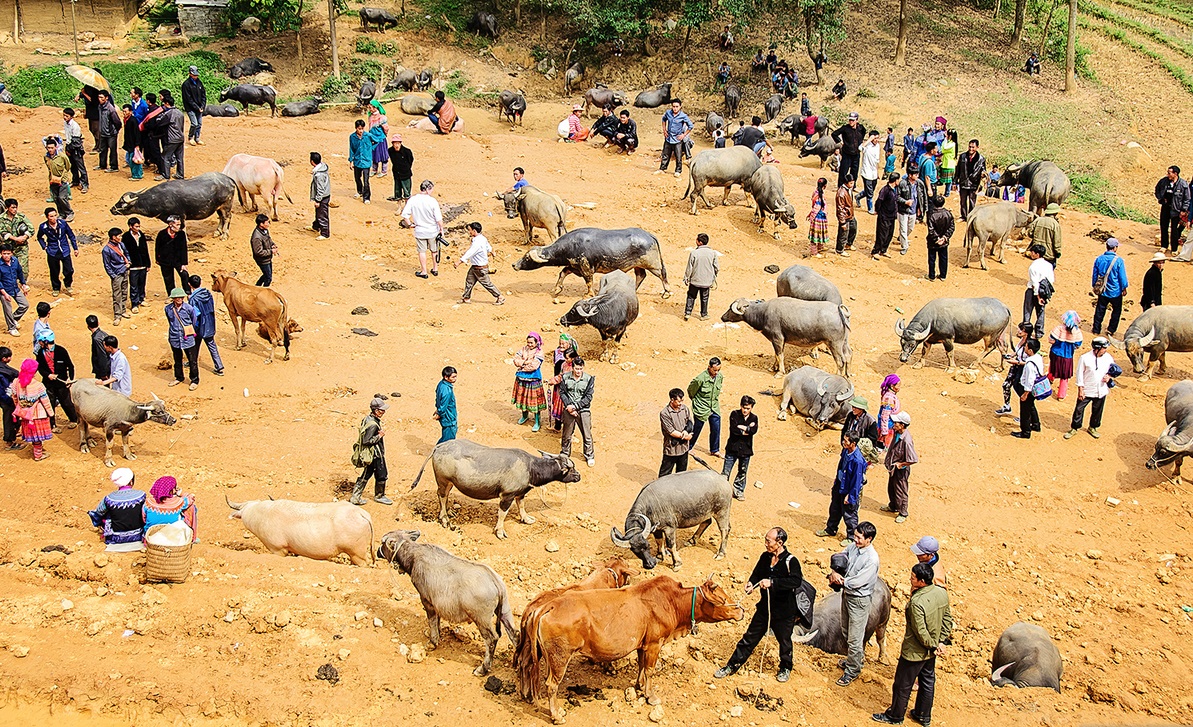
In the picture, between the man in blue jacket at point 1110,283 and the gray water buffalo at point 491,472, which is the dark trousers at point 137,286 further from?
the man in blue jacket at point 1110,283

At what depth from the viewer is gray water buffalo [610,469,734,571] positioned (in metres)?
10.2

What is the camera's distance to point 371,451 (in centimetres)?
1081

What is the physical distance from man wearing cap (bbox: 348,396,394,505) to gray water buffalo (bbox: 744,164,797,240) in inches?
471

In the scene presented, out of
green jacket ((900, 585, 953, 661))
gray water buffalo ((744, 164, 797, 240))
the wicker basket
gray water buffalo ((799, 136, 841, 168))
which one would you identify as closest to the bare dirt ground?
the wicker basket

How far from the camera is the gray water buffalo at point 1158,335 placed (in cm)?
1554

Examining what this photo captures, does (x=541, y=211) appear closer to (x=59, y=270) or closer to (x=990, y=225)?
(x=59, y=270)

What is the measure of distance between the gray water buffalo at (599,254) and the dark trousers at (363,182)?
5083 mm

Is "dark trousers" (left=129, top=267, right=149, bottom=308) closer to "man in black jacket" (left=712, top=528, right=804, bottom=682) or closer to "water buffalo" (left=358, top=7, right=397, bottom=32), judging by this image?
"man in black jacket" (left=712, top=528, right=804, bottom=682)

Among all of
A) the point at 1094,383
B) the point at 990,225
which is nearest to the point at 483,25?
the point at 990,225

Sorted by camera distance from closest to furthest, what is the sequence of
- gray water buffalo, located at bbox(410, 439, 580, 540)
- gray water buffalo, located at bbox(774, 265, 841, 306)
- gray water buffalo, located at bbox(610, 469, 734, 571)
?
gray water buffalo, located at bbox(610, 469, 734, 571) → gray water buffalo, located at bbox(410, 439, 580, 540) → gray water buffalo, located at bbox(774, 265, 841, 306)

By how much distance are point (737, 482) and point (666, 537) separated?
6.61 ft

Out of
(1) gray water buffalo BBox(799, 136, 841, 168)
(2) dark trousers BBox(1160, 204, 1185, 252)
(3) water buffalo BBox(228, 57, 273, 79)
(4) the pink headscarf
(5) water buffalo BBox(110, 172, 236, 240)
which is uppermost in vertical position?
(3) water buffalo BBox(228, 57, 273, 79)

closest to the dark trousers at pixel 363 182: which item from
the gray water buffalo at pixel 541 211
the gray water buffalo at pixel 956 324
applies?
the gray water buffalo at pixel 541 211

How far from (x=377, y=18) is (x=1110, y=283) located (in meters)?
27.9
